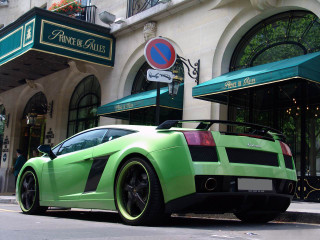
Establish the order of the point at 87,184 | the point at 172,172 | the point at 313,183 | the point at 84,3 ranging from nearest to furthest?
the point at 172,172, the point at 87,184, the point at 313,183, the point at 84,3

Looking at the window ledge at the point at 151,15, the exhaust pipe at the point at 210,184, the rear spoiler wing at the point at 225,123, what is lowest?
the exhaust pipe at the point at 210,184

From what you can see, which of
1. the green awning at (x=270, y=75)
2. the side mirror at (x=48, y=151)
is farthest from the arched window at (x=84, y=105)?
the side mirror at (x=48, y=151)

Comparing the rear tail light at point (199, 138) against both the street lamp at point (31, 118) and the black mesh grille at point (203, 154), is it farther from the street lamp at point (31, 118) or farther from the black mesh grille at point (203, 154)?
the street lamp at point (31, 118)

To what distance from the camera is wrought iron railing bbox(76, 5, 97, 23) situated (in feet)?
55.8

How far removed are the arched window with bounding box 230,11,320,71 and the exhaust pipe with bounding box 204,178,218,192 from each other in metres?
6.38

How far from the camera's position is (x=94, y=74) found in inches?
658

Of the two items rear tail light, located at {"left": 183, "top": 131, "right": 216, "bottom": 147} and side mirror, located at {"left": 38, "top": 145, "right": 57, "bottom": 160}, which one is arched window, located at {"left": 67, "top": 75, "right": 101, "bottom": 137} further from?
rear tail light, located at {"left": 183, "top": 131, "right": 216, "bottom": 147}

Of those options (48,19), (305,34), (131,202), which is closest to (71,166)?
(131,202)

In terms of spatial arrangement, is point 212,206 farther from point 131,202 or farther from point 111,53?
point 111,53

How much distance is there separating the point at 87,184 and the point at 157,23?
9275 millimetres

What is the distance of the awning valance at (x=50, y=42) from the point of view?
13.3 meters

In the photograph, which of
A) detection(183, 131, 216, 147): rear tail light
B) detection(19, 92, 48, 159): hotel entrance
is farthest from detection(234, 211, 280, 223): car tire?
detection(19, 92, 48, 159): hotel entrance

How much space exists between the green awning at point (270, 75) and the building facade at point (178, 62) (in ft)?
3.02

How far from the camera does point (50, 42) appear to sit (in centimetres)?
1351
